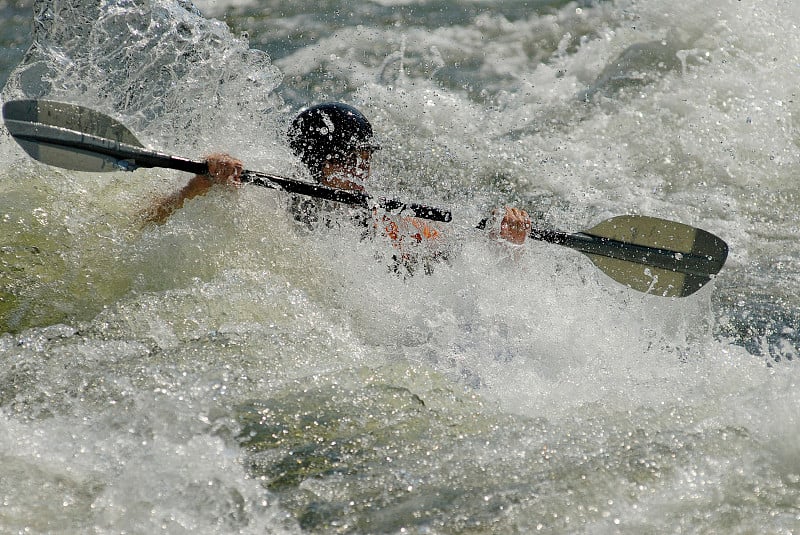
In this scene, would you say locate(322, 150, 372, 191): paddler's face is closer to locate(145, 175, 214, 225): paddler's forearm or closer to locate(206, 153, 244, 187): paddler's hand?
locate(206, 153, 244, 187): paddler's hand

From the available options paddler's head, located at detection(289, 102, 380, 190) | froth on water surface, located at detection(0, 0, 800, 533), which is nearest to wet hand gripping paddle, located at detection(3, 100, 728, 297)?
froth on water surface, located at detection(0, 0, 800, 533)

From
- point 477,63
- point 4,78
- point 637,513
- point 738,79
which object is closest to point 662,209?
point 738,79

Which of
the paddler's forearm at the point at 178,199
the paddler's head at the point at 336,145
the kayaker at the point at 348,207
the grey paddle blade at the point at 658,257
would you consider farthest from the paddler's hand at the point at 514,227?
the paddler's forearm at the point at 178,199

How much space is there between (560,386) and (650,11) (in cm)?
362

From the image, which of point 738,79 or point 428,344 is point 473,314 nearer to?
point 428,344

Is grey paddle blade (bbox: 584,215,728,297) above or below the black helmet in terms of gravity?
below

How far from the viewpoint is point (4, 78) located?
4.80 metres

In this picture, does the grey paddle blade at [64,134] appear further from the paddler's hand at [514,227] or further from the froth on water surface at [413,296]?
the paddler's hand at [514,227]

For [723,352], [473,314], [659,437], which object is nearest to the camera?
[659,437]

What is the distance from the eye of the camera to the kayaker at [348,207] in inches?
122

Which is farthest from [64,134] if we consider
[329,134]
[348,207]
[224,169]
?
[348,207]

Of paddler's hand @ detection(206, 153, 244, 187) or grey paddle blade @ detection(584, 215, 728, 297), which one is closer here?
paddler's hand @ detection(206, 153, 244, 187)

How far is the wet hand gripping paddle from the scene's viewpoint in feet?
9.53

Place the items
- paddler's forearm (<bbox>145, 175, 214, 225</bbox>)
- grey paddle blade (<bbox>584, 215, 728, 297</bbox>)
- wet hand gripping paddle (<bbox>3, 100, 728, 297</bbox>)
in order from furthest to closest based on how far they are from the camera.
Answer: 1. grey paddle blade (<bbox>584, 215, 728, 297</bbox>)
2. paddler's forearm (<bbox>145, 175, 214, 225</bbox>)
3. wet hand gripping paddle (<bbox>3, 100, 728, 297</bbox>)
